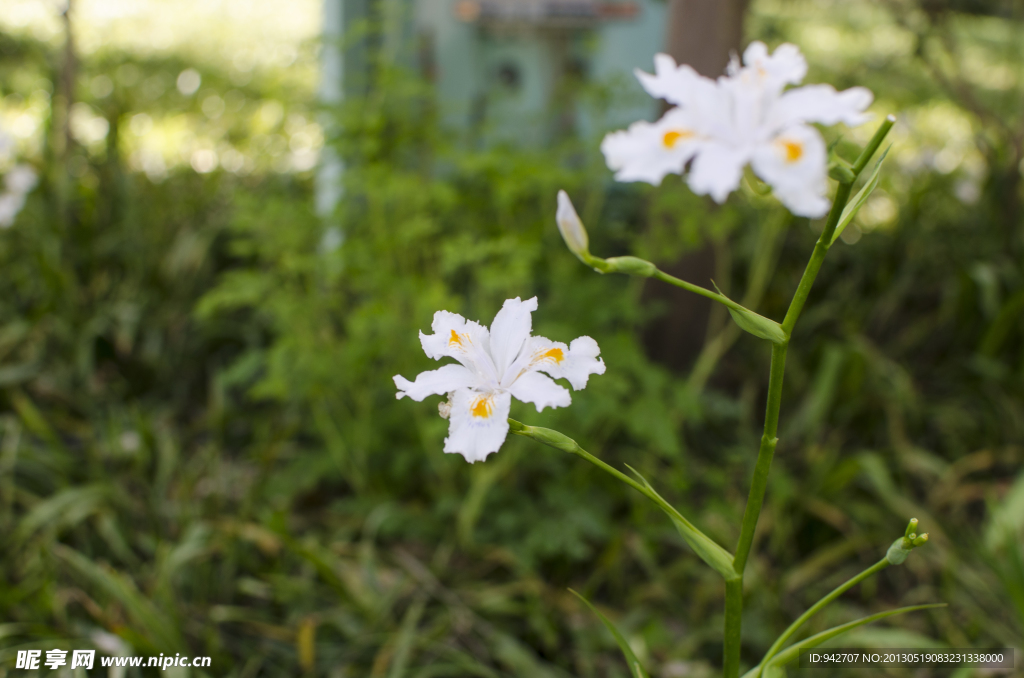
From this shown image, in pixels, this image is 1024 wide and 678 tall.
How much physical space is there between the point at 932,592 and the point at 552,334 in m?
1.29

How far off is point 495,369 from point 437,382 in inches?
2.5

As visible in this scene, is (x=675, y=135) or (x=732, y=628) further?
(x=732, y=628)

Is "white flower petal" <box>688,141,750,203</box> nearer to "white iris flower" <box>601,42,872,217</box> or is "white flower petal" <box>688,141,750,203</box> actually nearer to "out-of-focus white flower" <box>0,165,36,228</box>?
"white iris flower" <box>601,42,872,217</box>

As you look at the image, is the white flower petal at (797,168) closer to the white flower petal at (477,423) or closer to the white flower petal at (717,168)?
the white flower petal at (717,168)

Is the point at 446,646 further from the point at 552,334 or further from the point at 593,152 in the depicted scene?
the point at 593,152

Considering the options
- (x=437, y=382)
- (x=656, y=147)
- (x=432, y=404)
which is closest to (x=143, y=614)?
(x=432, y=404)

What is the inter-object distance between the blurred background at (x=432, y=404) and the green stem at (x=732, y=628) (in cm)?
91

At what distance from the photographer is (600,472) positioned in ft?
6.67

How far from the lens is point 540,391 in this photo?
613 mm

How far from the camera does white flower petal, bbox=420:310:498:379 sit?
663mm

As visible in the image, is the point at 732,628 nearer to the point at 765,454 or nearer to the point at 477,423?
the point at 765,454

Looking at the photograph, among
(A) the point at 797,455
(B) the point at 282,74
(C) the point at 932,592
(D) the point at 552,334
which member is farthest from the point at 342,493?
(C) the point at 932,592

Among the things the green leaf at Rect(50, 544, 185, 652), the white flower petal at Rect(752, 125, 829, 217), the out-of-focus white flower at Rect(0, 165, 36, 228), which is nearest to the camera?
the white flower petal at Rect(752, 125, 829, 217)

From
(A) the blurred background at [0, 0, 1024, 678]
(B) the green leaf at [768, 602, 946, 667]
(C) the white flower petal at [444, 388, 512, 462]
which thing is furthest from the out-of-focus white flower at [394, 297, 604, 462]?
(A) the blurred background at [0, 0, 1024, 678]
